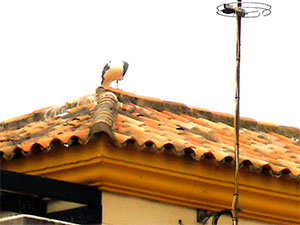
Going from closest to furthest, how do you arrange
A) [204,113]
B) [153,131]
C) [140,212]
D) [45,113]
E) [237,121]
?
[140,212] → [237,121] → [153,131] → [45,113] → [204,113]

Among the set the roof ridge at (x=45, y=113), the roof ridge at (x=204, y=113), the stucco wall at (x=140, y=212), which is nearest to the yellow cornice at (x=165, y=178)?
the stucco wall at (x=140, y=212)

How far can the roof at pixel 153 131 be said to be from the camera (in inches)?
490

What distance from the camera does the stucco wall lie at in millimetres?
12102

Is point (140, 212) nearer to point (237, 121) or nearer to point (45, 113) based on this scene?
point (237, 121)

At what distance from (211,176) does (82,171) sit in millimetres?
1232

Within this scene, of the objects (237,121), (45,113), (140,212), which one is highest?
(45,113)

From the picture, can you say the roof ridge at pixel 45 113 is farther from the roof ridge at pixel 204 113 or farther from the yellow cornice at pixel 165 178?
the yellow cornice at pixel 165 178

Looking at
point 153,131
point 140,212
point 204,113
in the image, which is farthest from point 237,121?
point 204,113

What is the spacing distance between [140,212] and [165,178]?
0.39 meters

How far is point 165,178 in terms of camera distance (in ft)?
40.9

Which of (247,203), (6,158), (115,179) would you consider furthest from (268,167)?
→ (6,158)

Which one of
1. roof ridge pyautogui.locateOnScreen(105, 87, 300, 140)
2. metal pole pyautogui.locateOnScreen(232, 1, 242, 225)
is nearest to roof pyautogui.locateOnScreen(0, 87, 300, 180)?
roof ridge pyautogui.locateOnScreen(105, 87, 300, 140)

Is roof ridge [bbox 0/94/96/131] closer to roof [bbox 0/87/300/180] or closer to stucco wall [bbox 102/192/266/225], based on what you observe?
roof [bbox 0/87/300/180]

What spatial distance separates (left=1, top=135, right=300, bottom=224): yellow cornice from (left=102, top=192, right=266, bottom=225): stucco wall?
0.20ft
